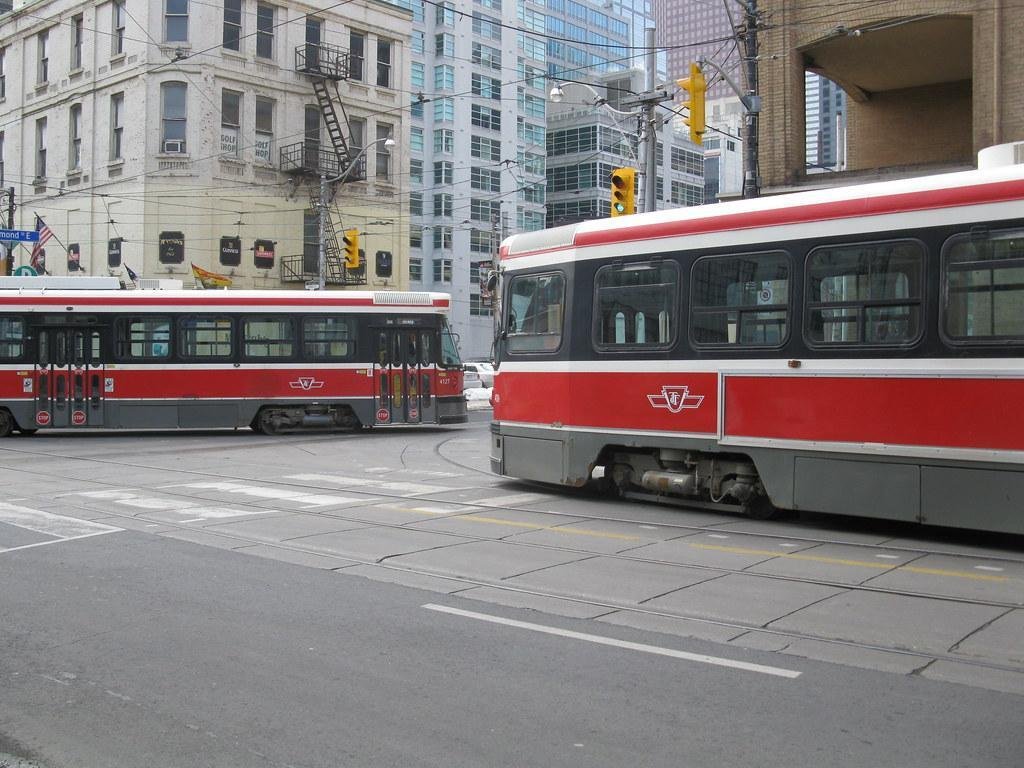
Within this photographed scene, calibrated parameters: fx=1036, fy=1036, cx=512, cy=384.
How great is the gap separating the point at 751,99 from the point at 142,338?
1393cm

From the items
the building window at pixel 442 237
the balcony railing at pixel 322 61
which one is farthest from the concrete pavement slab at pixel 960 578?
the building window at pixel 442 237

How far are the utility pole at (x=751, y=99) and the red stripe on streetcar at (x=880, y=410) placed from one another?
7.13m

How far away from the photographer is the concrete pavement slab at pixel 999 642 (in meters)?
6.22

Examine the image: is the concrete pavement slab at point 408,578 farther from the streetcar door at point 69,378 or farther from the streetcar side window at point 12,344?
the streetcar side window at point 12,344

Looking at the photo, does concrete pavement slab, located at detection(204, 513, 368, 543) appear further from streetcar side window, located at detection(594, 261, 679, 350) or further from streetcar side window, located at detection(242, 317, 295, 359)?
streetcar side window, located at detection(242, 317, 295, 359)

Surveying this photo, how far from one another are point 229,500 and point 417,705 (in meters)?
8.16

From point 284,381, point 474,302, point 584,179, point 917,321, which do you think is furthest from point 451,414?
point 584,179

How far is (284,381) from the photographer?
76.9ft

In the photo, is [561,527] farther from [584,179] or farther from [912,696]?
[584,179]

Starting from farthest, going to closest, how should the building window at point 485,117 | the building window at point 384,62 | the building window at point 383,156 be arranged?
1. the building window at point 485,117
2. the building window at point 384,62
3. the building window at point 383,156

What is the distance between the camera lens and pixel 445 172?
2908 inches

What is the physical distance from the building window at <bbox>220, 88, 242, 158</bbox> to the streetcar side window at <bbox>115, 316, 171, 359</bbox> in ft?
64.7

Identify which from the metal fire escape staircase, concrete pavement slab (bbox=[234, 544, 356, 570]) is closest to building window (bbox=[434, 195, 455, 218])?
the metal fire escape staircase

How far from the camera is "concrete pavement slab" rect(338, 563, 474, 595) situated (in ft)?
26.2
